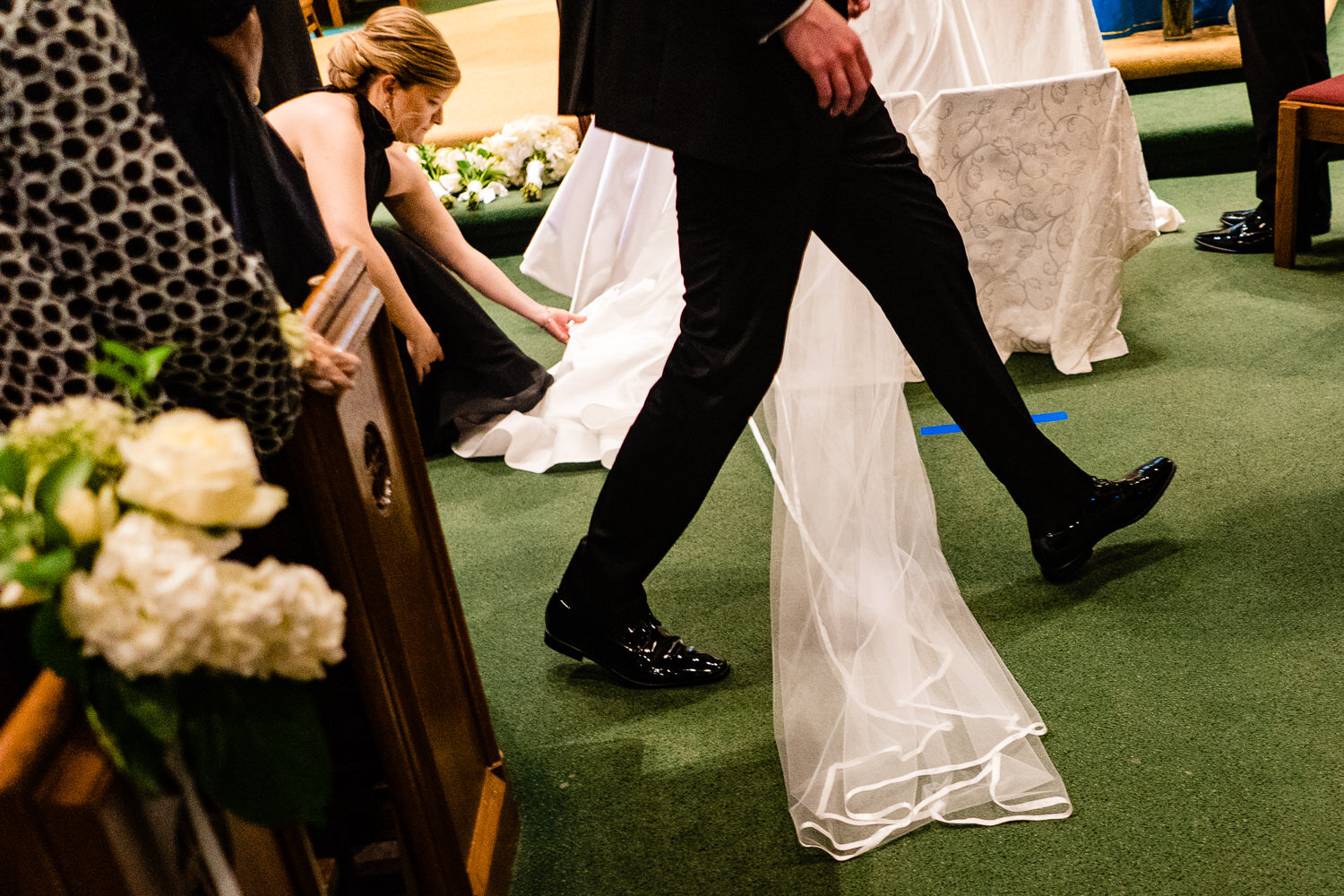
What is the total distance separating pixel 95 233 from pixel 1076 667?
1.31m

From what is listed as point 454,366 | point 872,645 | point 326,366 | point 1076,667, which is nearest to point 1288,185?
point 1076,667

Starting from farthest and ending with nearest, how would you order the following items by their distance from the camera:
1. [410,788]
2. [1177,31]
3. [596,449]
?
[1177,31] → [596,449] → [410,788]

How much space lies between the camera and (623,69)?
129 cm

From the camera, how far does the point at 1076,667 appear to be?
152 cm

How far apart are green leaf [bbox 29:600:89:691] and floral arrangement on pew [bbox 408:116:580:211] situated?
3504mm

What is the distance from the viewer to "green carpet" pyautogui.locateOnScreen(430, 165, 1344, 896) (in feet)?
4.06

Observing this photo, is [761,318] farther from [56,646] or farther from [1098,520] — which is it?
[56,646]

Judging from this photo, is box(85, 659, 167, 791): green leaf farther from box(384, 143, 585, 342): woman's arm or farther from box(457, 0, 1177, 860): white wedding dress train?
box(384, 143, 585, 342): woman's arm

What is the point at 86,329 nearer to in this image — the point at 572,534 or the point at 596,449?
the point at 572,534

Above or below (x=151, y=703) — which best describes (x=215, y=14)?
above

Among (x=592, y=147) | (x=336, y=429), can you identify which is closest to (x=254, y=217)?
(x=336, y=429)

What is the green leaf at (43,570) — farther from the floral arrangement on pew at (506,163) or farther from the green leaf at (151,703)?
the floral arrangement on pew at (506,163)

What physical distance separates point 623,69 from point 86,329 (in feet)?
2.48

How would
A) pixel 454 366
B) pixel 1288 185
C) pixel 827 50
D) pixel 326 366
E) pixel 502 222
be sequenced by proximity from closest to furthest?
pixel 326 366, pixel 827 50, pixel 454 366, pixel 1288 185, pixel 502 222
